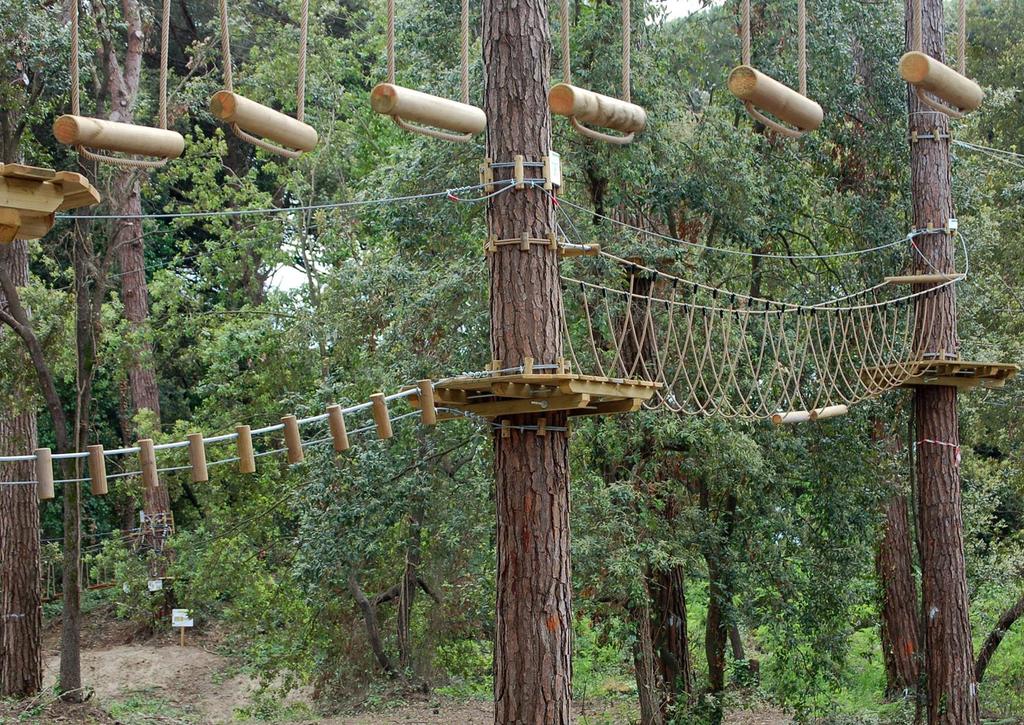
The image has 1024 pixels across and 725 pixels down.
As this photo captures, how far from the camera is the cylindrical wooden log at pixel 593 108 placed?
3656mm

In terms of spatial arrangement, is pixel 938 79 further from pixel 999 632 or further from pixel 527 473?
pixel 999 632

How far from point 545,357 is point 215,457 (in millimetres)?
5974

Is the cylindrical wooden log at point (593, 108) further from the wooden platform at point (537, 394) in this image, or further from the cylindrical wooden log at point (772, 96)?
the wooden platform at point (537, 394)

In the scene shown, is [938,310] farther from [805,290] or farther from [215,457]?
[215,457]

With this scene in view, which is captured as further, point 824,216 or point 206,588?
point 206,588

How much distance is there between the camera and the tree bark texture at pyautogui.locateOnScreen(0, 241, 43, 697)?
7.85 metres

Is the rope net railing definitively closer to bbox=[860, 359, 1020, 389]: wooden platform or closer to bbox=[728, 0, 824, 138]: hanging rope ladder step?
bbox=[860, 359, 1020, 389]: wooden platform

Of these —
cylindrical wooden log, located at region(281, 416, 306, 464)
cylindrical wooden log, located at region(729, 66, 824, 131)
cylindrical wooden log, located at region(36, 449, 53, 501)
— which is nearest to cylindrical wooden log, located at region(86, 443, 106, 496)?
cylindrical wooden log, located at region(36, 449, 53, 501)

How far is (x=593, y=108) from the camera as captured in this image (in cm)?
374

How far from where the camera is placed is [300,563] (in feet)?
23.4

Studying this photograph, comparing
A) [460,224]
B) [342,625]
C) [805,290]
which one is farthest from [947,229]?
[342,625]

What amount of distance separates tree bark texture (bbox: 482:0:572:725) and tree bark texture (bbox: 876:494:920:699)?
5562 millimetres

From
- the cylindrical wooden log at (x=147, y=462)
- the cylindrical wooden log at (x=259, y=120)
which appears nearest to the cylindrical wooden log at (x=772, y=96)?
the cylindrical wooden log at (x=259, y=120)

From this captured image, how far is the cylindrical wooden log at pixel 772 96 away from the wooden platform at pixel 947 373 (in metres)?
2.88
